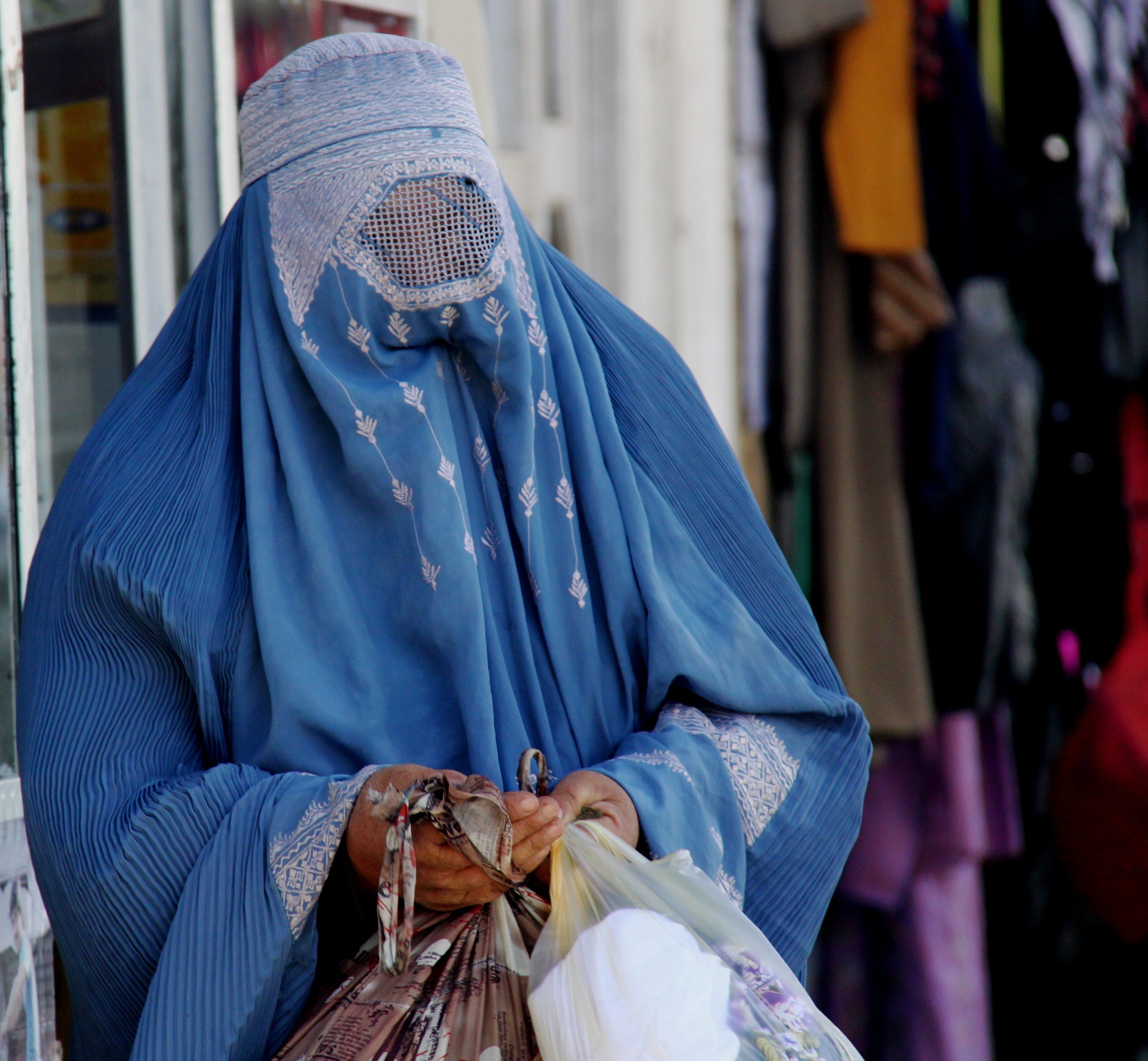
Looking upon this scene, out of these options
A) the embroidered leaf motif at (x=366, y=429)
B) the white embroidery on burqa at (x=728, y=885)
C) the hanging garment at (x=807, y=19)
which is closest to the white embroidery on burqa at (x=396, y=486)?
the embroidered leaf motif at (x=366, y=429)

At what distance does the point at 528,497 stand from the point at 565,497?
4 centimetres

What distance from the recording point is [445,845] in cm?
104

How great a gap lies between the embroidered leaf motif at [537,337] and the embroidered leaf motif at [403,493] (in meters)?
0.20

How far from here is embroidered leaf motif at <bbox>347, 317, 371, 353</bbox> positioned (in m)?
1.25

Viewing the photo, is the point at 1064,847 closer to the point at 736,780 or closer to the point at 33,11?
the point at 736,780

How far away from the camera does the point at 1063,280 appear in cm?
294

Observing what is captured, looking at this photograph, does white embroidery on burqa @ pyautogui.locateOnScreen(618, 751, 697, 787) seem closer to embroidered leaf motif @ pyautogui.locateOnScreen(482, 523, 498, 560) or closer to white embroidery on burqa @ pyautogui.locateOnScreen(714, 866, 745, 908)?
white embroidery on burqa @ pyautogui.locateOnScreen(714, 866, 745, 908)

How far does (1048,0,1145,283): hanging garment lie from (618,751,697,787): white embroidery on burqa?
208 centimetres

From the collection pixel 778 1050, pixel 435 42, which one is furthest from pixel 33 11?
pixel 778 1050

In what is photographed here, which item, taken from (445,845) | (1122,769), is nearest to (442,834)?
(445,845)

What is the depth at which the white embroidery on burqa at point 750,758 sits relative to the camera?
125cm

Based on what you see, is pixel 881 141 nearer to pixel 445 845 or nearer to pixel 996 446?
pixel 996 446

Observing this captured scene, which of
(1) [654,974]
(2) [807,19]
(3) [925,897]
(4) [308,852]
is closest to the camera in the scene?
(1) [654,974]

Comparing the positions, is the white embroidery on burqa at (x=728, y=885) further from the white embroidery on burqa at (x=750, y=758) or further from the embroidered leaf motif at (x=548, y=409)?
the embroidered leaf motif at (x=548, y=409)
